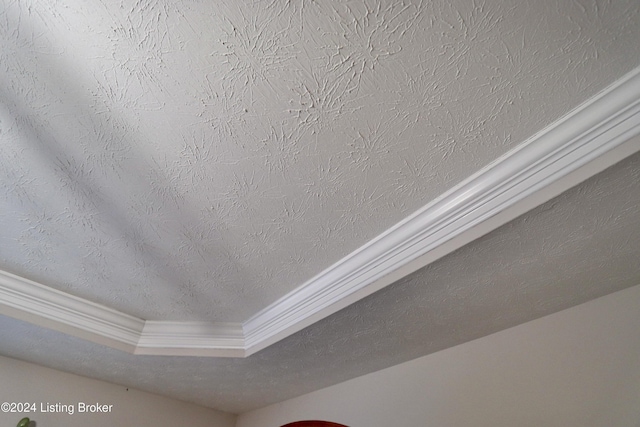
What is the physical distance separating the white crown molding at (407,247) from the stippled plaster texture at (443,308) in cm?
5

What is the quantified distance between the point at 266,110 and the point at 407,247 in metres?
0.64

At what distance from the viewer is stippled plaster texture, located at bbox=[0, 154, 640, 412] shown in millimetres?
1104

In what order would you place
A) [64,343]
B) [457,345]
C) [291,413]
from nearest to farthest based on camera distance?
[457,345] → [64,343] → [291,413]

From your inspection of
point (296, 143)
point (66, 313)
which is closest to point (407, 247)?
point (296, 143)

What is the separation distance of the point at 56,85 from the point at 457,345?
5.62 feet

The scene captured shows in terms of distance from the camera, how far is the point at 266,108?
1027 millimetres

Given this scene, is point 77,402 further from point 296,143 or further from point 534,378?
point 534,378

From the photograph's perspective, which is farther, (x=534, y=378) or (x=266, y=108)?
(x=534, y=378)

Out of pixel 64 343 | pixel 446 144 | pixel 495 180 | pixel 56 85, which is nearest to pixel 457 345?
pixel 495 180

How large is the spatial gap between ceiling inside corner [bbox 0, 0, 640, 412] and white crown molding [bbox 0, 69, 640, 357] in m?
0.04

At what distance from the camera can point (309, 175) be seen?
1188 mm

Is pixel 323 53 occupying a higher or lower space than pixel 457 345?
higher

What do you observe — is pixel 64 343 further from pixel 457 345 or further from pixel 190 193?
pixel 457 345

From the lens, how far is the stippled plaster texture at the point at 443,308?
110cm
